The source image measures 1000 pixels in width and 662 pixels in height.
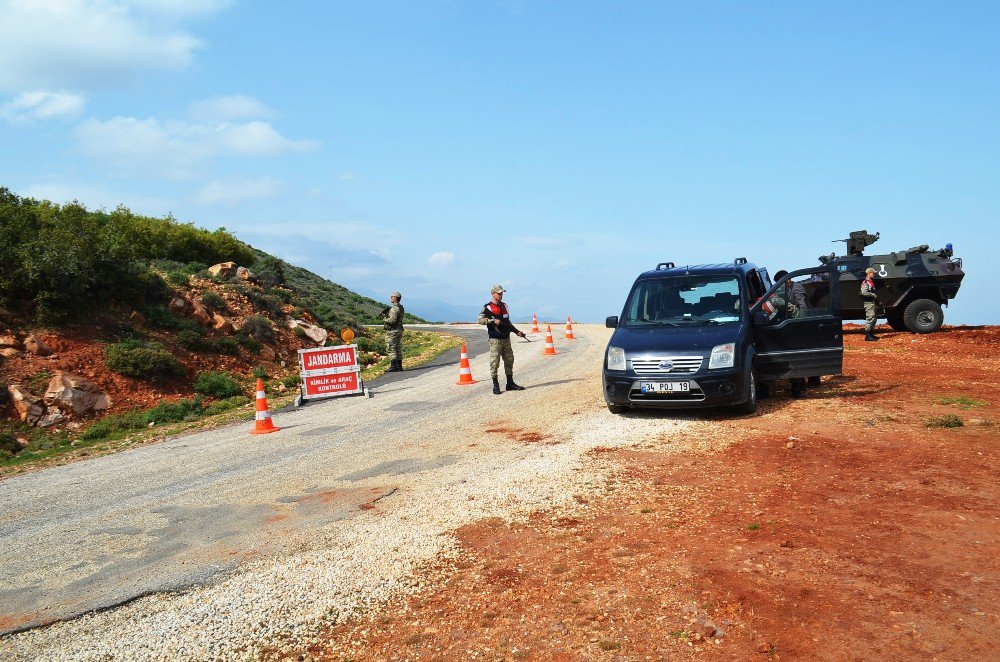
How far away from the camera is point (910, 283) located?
17.9 m

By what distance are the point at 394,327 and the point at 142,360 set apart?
6.30 meters

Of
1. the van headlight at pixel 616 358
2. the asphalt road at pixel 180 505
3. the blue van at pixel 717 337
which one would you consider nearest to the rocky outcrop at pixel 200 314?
the asphalt road at pixel 180 505

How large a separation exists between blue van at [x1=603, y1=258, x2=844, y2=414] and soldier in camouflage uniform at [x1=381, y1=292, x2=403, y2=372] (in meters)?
8.71

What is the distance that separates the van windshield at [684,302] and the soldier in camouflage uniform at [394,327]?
8.49 meters

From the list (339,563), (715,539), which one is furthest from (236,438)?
(715,539)

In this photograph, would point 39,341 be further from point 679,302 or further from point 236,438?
point 679,302

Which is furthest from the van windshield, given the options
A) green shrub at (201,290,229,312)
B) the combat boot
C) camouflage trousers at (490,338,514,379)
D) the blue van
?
green shrub at (201,290,229,312)

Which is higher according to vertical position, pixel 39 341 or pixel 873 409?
pixel 39 341

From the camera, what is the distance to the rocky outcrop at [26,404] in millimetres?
13148

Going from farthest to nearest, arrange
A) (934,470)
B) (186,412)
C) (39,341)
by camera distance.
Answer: (39,341), (186,412), (934,470)

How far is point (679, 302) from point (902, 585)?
19.9 ft

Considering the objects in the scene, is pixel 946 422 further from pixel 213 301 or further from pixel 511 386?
pixel 213 301

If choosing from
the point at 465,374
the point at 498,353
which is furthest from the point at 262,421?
the point at 465,374

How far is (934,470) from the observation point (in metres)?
5.71
